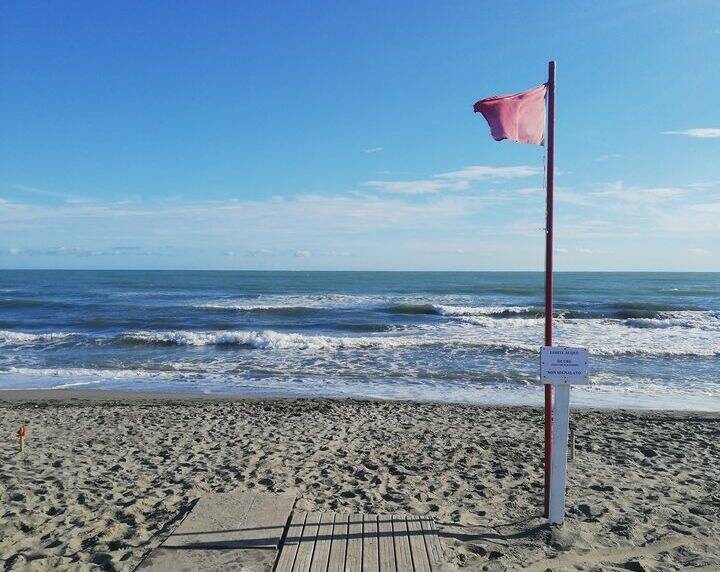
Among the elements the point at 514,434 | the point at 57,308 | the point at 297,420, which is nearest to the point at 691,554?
the point at 514,434

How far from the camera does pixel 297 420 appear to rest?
9758 millimetres

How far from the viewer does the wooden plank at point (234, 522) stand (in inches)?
165

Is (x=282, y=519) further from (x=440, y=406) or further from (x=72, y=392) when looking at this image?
(x=72, y=392)

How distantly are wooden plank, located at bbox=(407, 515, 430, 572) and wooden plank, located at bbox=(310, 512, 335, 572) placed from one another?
0.61 metres

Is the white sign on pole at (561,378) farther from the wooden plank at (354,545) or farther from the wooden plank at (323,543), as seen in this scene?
the wooden plank at (323,543)

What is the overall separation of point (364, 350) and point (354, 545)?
15489mm

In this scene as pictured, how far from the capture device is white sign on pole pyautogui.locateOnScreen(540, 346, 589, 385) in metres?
4.45

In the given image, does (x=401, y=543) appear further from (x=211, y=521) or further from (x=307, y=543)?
(x=211, y=521)

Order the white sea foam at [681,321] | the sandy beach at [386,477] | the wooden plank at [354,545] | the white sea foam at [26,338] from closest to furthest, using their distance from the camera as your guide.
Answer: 1. the wooden plank at [354,545]
2. the sandy beach at [386,477]
3. the white sea foam at [26,338]
4. the white sea foam at [681,321]

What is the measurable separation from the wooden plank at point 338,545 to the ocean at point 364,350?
8.10 m

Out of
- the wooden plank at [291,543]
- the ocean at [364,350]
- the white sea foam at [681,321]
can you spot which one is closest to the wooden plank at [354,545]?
the wooden plank at [291,543]

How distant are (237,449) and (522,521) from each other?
4087 mm

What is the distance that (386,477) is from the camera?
6.41 meters

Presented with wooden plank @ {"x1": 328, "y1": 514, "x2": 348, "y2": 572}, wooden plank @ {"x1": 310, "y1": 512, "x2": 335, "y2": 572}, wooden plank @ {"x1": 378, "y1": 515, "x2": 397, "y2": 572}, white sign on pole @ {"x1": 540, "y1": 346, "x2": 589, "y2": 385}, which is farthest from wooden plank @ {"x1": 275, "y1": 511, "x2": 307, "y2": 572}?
white sign on pole @ {"x1": 540, "y1": 346, "x2": 589, "y2": 385}
